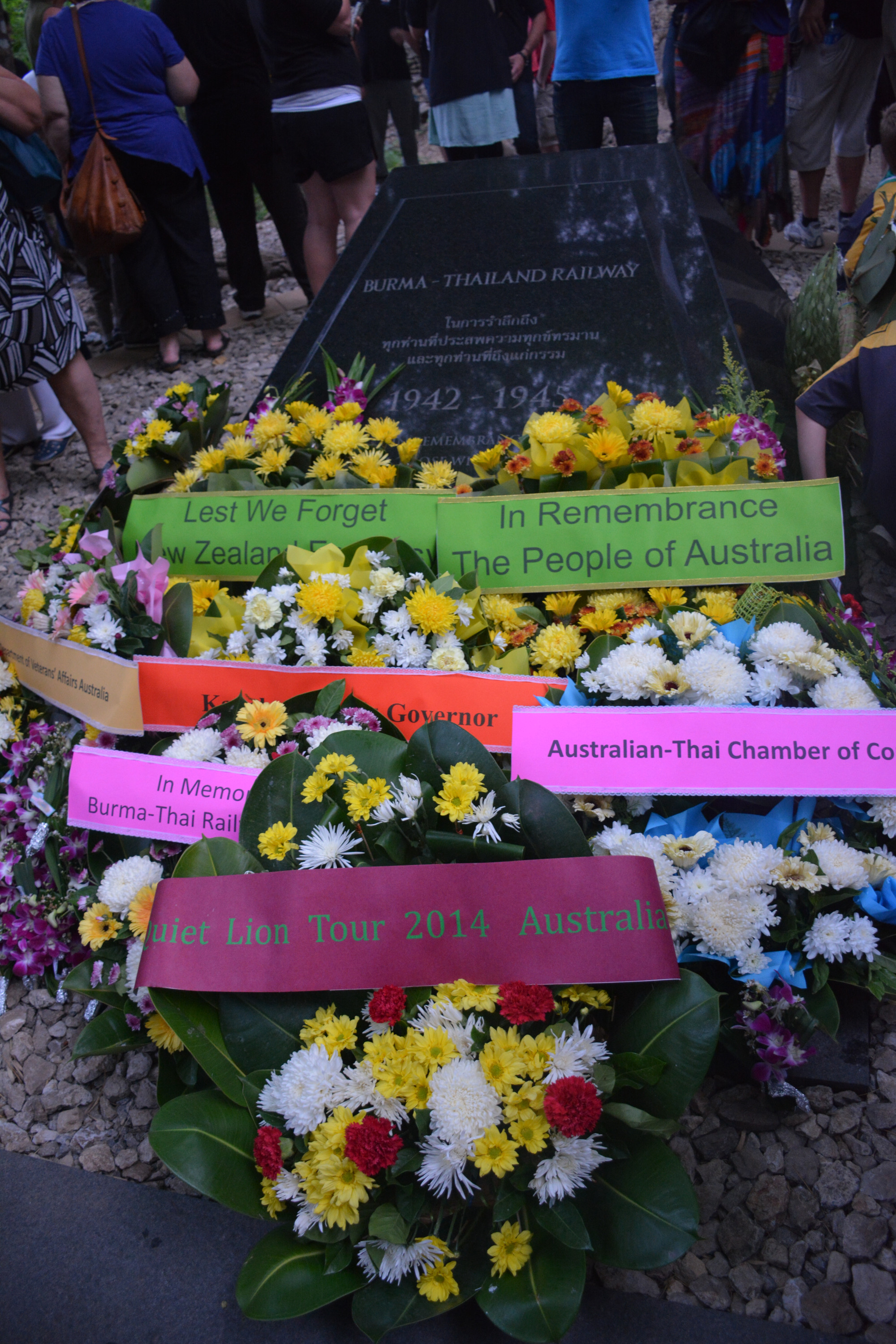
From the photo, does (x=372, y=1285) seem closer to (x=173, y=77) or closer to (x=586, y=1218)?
(x=586, y=1218)

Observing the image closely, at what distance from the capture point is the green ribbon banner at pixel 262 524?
229cm

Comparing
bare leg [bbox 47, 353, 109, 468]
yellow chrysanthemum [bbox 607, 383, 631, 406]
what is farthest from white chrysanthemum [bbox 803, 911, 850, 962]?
bare leg [bbox 47, 353, 109, 468]

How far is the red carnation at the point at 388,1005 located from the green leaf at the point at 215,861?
368 millimetres

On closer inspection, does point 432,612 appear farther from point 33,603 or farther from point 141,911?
point 33,603

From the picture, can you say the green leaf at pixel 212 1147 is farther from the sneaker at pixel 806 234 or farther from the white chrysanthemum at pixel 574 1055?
the sneaker at pixel 806 234

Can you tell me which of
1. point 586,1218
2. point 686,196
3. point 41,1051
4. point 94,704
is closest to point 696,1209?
point 586,1218

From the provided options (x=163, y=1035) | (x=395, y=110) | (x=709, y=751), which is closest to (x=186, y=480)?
(x=163, y=1035)

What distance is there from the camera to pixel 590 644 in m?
1.90

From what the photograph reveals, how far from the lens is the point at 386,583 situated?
2010mm

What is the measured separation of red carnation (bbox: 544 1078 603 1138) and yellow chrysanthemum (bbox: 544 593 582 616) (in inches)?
46.4

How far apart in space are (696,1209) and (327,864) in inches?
28.8

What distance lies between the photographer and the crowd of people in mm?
3682

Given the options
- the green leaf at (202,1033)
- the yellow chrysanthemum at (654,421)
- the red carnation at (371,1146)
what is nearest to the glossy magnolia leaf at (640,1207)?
the red carnation at (371,1146)

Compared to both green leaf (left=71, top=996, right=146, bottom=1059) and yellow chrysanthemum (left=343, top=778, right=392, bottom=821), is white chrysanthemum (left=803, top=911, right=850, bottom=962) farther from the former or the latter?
green leaf (left=71, top=996, right=146, bottom=1059)
